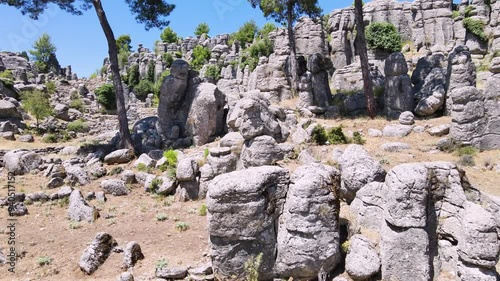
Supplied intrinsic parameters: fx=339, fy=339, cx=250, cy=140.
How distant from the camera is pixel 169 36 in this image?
70812mm

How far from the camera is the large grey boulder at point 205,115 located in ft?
55.2

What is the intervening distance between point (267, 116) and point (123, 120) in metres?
8.58

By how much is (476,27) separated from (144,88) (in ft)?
146

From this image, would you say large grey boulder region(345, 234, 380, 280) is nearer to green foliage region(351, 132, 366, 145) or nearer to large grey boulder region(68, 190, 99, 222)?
green foliage region(351, 132, 366, 145)

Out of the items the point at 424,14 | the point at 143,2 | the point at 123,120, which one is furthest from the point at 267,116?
the point at 424,14

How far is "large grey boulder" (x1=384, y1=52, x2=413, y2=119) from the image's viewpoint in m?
17.0

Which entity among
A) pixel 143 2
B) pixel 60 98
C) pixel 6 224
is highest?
pixel 143 2

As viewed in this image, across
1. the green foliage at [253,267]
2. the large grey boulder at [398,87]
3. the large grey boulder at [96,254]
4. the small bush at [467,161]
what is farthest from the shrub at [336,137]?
the large grey boulder at [96,254]

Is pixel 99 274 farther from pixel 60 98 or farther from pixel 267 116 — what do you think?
pixel 60 98

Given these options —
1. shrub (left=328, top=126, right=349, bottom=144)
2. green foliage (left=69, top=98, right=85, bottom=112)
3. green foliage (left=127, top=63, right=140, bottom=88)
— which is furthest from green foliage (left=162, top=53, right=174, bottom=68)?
shrub (left=328, top=126, right=349, bottom=144)

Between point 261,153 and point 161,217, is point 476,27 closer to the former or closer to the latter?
point 261,153

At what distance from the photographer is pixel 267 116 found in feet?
41.5

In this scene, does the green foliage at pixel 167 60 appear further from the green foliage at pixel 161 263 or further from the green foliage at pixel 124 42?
the green foliage at pixel 161 263

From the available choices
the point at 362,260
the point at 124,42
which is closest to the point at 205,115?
the point at 362,260
